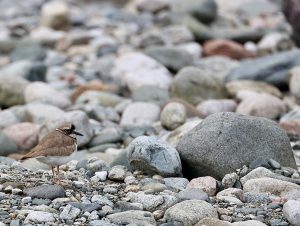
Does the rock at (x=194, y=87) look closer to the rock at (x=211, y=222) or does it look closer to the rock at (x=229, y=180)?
the rock at (x=229, y=180)

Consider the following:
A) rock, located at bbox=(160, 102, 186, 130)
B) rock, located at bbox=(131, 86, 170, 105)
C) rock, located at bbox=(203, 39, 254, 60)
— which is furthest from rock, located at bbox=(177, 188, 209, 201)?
rock, located at bbox=(203, 39, 254, 60)

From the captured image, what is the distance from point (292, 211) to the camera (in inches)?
264

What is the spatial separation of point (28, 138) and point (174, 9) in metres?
13.0

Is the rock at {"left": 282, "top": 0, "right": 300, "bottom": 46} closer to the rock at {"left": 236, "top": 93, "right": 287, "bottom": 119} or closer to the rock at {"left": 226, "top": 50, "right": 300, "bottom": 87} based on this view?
the rock at {"left": 226, "top": 50, "right": 300, "bottom": 87}

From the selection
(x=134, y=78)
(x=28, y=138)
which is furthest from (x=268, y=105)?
(x=28, y=138)

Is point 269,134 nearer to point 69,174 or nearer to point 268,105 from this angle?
→ point 69,174

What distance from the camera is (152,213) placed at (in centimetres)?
698

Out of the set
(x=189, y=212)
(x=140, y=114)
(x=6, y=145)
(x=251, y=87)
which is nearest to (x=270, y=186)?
(x=189, y=212)

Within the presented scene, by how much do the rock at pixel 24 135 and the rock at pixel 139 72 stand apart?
12.6 ft

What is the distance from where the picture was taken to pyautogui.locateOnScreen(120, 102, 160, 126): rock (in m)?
13.0

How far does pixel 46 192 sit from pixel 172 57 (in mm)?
10066

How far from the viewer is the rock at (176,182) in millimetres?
7967

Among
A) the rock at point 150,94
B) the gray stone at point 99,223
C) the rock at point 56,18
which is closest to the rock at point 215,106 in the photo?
the rock at point 150,94

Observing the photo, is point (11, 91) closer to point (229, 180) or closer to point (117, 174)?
point (117, 174)
